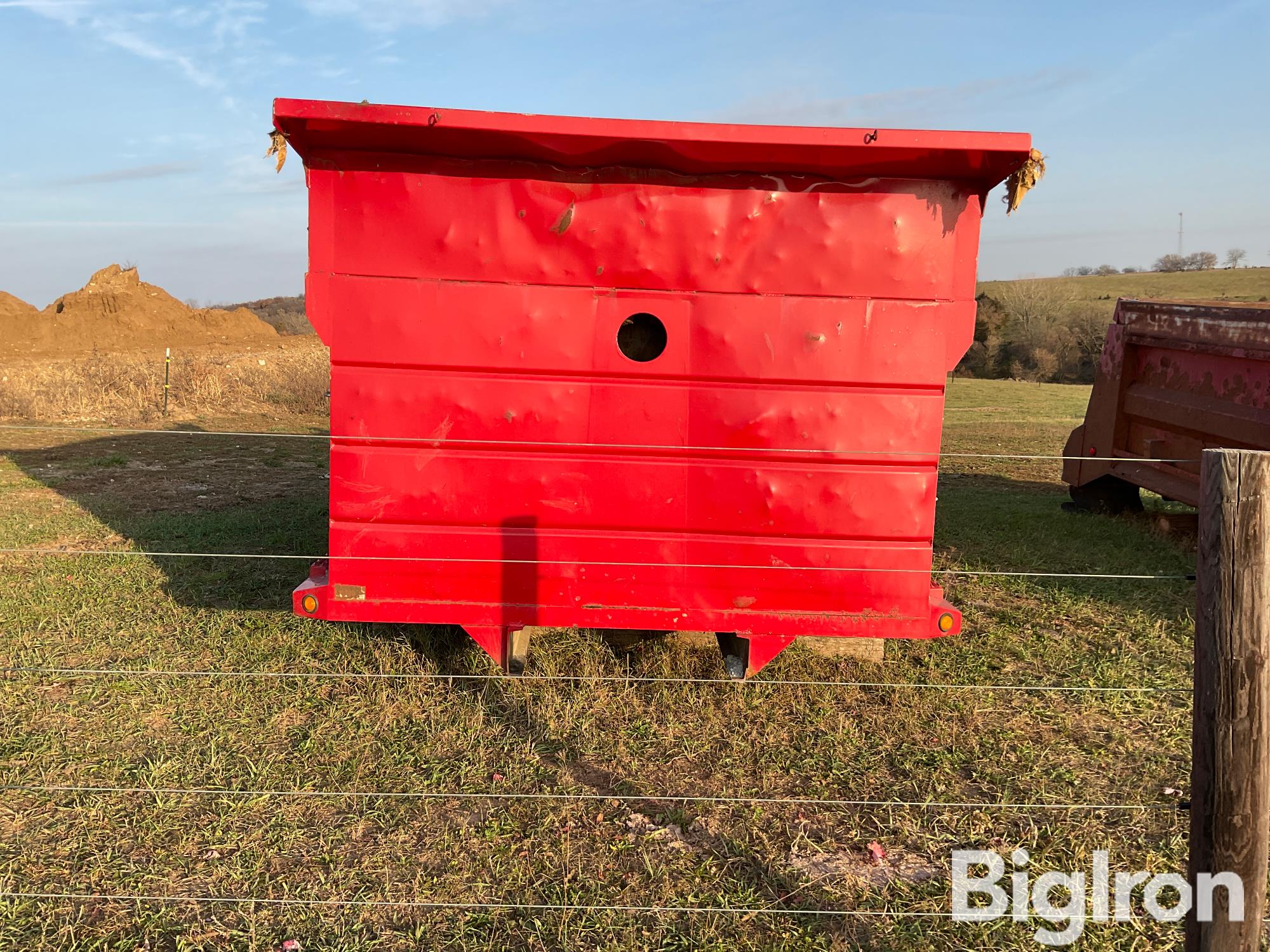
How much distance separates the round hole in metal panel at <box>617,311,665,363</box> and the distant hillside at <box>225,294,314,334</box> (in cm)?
3179

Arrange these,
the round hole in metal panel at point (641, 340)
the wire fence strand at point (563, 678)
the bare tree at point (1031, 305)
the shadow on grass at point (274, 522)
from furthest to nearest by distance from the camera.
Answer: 1. the bare tree at point (1031, 305)
2. the shadow on grass at point (274, 522)
3. the wire fence strand at point (563, 678)
4. the round hole in metal panel at point (641, 340)

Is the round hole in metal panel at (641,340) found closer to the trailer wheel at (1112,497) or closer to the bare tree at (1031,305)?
the trailer wheel at (1112,497)

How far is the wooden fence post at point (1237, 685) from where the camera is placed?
2.05 meters

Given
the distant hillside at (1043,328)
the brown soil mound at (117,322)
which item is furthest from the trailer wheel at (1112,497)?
the brown soil mound at (117,322)

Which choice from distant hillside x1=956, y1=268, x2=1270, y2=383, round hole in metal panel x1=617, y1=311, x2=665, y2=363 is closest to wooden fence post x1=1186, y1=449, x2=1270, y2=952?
round hole in metal panel x1=617, y1=311, x2=665, y2=363

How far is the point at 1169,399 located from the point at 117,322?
37541 millimetres

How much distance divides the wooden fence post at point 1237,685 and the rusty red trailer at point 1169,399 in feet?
14.0

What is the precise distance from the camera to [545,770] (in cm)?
377

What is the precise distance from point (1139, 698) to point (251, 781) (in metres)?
4.51

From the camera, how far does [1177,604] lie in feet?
20.0

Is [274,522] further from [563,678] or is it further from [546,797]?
[546,797]

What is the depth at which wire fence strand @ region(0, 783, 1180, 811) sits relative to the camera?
11.2ft

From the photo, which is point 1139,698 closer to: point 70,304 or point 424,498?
point 424,498

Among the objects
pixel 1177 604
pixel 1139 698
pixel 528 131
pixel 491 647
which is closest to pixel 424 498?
pixel 491 647
